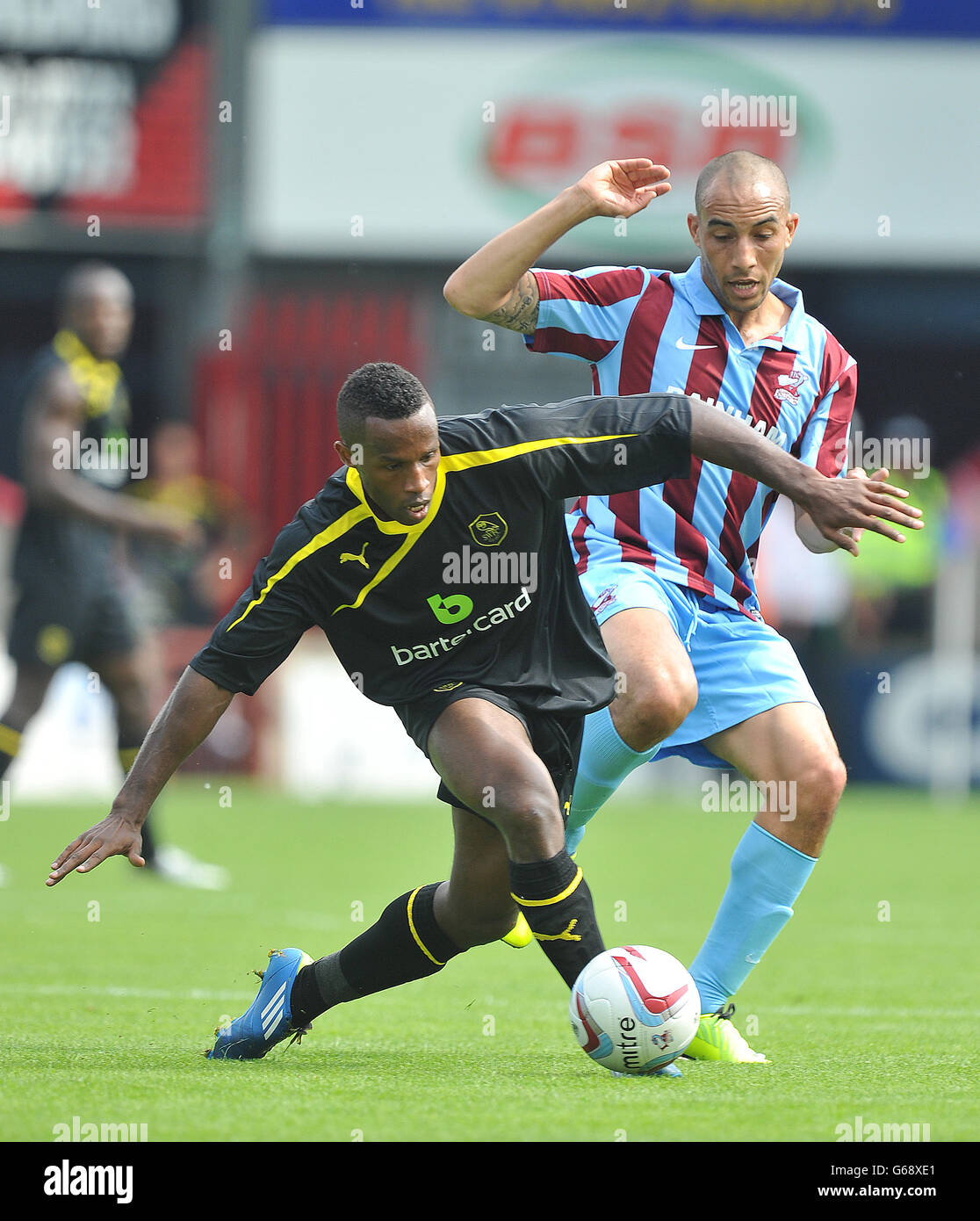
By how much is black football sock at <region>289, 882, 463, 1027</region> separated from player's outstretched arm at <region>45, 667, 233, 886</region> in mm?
624

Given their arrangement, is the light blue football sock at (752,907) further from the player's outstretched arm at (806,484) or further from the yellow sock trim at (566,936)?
the player's outstretched arm at (806,484)

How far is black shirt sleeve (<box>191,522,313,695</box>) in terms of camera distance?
4574 millimetres

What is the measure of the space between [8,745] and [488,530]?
485cm

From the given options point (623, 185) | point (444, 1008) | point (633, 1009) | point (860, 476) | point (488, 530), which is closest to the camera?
point (633, 1009)

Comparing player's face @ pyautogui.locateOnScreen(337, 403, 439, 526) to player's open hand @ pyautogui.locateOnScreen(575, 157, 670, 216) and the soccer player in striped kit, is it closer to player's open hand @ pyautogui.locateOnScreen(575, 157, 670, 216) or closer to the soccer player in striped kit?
the soccer player in striped kit

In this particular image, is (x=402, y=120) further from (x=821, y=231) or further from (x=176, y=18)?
(x=821, y=231)

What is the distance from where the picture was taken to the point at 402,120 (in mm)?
19859

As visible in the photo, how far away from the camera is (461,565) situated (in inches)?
185

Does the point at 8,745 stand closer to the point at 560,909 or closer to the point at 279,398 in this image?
the point at 560,909

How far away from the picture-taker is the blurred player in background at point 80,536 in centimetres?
927

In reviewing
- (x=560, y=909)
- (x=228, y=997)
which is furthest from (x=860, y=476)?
(x=228, y=997)

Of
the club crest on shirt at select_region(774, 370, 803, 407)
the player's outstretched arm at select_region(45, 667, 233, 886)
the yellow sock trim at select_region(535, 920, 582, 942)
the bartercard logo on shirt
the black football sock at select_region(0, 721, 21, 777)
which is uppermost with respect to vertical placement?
the club crest on shirt at select_region(774, 370, 803, 407)

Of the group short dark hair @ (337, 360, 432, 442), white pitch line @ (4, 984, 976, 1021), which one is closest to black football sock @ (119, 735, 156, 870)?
white pitch line @ (4, 984, 976, 1021)
